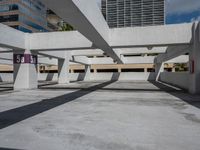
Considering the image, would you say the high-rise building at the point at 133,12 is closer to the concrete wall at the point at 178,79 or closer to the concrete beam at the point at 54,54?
the concrete wall at the point at 178,79

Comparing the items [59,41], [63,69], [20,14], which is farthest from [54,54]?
[20,14]

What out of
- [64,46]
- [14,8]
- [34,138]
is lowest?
[34,138]

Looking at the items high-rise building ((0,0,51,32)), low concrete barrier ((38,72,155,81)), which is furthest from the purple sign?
high-rise building ((0,0,51,32))

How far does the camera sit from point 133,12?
80.4 m

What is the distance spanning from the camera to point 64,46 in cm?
1672

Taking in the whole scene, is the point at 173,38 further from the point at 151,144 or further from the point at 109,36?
the point at 151,144

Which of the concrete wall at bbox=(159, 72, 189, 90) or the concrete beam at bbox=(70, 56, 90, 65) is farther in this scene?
the concrete beam at bbox=(70, 56, 90, 65)

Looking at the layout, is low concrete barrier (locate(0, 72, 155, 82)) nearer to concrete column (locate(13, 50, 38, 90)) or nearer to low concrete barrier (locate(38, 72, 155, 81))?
low concrete barrier (locate(38, 72, 155, 81))

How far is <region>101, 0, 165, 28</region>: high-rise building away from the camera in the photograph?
7483 cm

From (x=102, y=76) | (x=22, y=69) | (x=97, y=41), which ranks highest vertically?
(x=97, y=41)

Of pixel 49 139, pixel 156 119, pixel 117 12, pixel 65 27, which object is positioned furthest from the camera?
pixel 117 12

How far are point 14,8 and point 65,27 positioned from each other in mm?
32745

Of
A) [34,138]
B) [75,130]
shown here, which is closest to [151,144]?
[75,130]

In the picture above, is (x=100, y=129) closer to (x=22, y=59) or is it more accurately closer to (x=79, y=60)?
(x=22, y=59)
